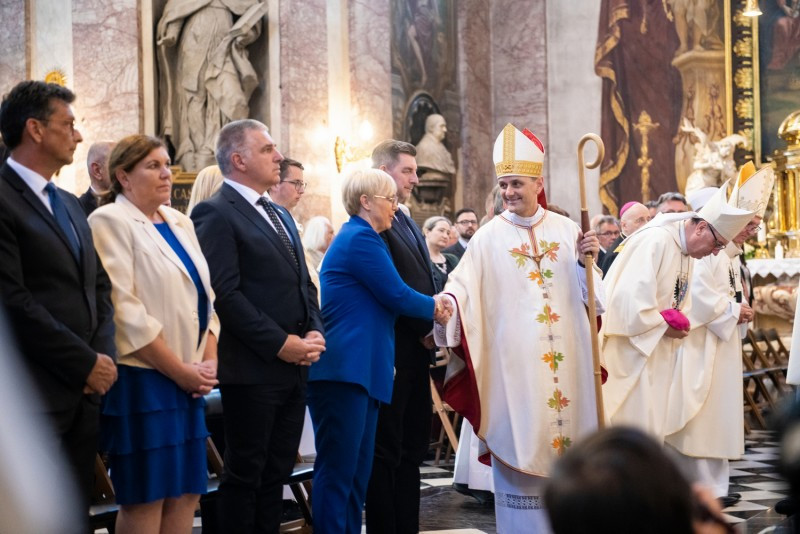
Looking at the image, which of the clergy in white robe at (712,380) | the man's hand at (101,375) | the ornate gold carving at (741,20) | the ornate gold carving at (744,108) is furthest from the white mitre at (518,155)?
the ornate gold carving at (741,20)

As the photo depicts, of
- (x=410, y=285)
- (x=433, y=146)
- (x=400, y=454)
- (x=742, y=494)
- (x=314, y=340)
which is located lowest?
(x=742, y=494)

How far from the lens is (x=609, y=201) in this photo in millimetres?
15305

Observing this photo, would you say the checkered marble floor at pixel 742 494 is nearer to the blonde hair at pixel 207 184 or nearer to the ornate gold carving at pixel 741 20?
the blonde hair at pixel 207 184

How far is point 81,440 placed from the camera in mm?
3709

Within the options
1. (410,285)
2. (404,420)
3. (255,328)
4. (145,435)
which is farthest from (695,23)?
(145,435)

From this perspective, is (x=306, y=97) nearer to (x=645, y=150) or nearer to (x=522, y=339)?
(x=645, y=150)

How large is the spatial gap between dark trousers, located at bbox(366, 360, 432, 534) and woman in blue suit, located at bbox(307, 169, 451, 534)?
0.23 metres

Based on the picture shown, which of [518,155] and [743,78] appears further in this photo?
[743,78]

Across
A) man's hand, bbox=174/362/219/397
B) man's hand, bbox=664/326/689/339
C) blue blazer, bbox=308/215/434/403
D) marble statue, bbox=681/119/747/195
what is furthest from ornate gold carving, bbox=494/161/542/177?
marble statue, bbox=681/119/747/195

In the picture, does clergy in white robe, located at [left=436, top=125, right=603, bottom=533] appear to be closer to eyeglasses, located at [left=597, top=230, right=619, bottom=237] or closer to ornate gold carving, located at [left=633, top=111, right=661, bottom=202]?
eyeglasses, located at [left=597, top=230, right=619, bottom=237]

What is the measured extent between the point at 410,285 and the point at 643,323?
184 centimetres

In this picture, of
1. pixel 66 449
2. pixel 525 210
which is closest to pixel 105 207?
pixel 66 449

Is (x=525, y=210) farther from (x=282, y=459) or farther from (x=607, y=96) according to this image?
(x=607, y=96)

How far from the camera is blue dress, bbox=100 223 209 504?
3.93 meters
